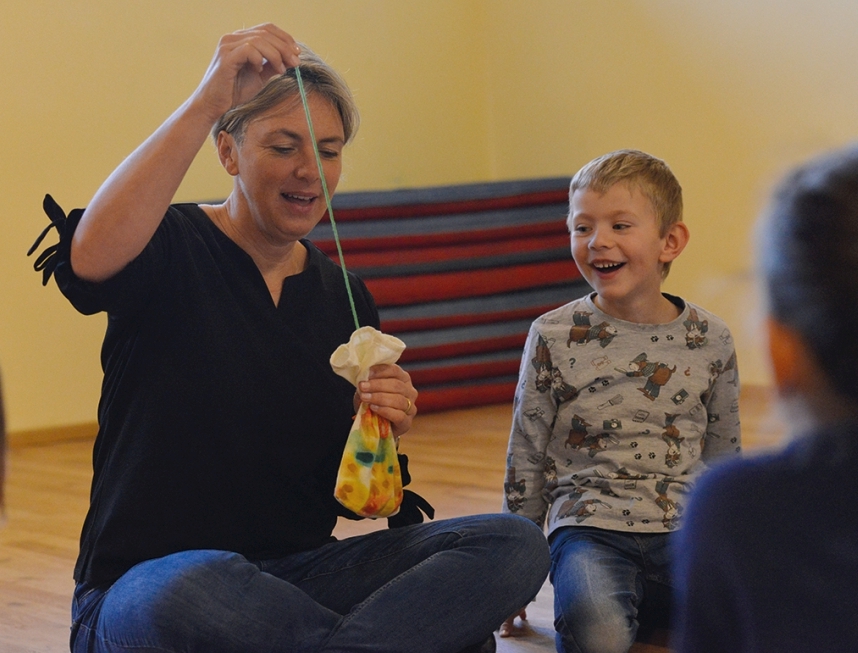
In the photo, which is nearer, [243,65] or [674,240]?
[243,65]

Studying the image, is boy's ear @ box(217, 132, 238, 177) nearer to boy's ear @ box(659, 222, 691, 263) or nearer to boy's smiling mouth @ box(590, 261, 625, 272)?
boy's smiling mouth @ box(590, 261, 625, 272)

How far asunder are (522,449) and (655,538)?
9.5 inches

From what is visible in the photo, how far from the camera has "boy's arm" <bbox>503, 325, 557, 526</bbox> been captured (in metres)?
1.69

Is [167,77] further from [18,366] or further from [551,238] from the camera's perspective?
[551,238]

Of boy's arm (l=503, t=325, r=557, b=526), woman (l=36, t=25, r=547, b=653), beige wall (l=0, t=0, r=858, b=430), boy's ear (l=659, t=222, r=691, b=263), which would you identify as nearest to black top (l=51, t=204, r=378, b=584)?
woman (l=36, t=25, r=547, b=653)

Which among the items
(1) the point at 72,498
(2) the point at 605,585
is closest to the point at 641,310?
(2) the point at 605,585

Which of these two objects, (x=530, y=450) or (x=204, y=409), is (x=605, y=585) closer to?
(x=530, y=450)

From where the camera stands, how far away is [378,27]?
459 cm

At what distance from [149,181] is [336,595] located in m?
0.57

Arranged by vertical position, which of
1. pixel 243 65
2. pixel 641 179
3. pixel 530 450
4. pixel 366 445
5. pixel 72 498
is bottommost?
pixel 72 498

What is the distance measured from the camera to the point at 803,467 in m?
0.67

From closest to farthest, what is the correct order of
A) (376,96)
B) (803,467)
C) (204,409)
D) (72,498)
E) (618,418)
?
(803,467) → (204,409) → (618,418) → (72,498) → (376,96)

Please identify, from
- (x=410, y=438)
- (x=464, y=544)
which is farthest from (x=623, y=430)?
(x=410, y=438)

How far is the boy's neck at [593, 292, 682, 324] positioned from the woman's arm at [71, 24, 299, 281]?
0.71 metres
